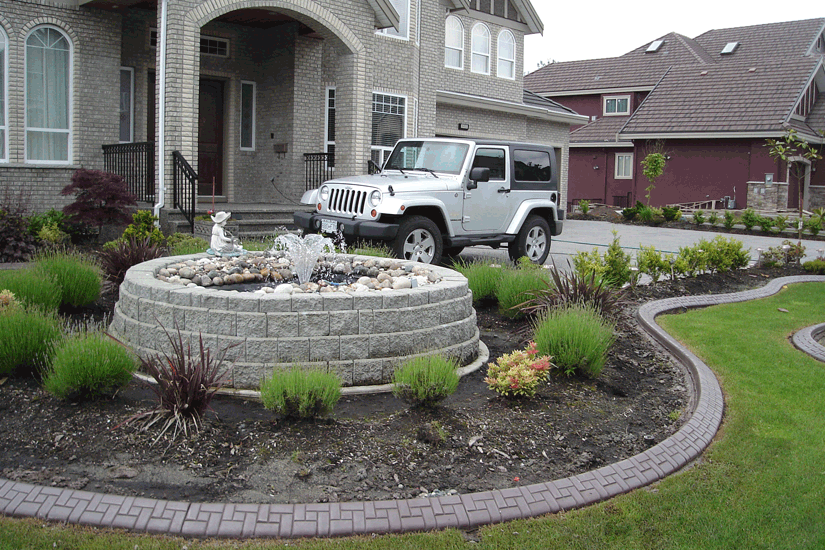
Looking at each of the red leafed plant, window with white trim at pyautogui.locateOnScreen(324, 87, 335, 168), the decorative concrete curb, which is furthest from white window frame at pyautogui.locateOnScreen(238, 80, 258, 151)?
the decorative concrete curb

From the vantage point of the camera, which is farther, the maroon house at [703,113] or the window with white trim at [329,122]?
the maroon house at [703,113]

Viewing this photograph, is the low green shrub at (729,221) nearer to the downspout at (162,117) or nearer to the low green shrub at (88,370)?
the downspout at (162,117)

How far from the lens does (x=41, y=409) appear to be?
539cm

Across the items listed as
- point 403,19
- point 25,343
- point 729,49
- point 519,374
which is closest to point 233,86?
point 403,19

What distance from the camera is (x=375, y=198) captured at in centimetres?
1149

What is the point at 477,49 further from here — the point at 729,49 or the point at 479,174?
the point at 729,49

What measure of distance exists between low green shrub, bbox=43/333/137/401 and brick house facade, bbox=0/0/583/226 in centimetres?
910

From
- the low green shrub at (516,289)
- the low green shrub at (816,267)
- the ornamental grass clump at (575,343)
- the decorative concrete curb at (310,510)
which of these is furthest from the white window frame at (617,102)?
the decorative concrete curb at (310,510)

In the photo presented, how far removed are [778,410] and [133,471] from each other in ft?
15.5

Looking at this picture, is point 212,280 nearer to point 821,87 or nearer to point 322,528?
point 322,528

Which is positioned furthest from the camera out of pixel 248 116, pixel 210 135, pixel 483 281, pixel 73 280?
pixel 248 116

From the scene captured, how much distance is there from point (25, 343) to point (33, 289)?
6.16 feet

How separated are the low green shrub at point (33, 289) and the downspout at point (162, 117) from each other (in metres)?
6.12

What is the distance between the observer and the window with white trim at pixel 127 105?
15.8 m
